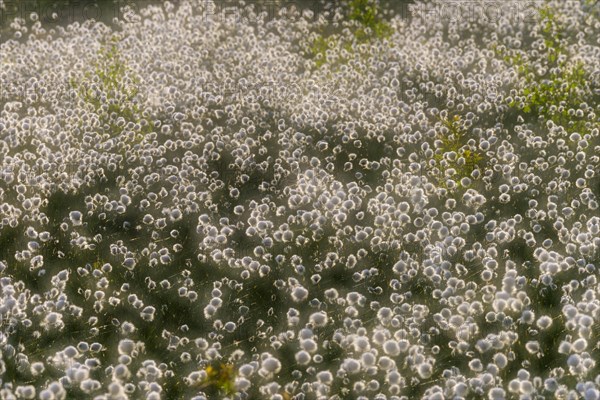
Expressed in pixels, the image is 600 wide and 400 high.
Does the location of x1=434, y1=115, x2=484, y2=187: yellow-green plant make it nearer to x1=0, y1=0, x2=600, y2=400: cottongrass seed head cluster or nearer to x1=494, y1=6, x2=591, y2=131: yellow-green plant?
x1=0, y1=0, x2=600, y2=400: cottongrass seed head cluster

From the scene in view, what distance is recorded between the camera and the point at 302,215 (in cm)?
680

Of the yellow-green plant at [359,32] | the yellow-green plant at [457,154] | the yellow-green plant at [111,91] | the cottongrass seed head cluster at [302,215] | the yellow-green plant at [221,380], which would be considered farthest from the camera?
the yellow-green plant at [359,32]

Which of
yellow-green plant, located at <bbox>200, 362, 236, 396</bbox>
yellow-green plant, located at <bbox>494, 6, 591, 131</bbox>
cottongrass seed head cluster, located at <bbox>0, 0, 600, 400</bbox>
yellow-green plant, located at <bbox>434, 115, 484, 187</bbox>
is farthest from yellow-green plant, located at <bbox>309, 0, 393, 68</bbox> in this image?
yellow-green plant, located at <bbox>200, 362, 236, 396</bbox>

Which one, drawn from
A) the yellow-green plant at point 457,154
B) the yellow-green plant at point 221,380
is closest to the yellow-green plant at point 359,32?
the yellow-green plant at point 457,154

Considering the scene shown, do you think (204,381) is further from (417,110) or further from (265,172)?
(417,110)

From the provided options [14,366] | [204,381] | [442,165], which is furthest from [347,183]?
[14,366]

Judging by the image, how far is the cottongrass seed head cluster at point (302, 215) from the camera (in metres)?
5.36

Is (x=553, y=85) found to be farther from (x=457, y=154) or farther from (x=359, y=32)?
(x=359, y=32)

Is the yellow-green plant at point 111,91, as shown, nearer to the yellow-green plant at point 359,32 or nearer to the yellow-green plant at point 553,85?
the yellow-green plant at point 359,32

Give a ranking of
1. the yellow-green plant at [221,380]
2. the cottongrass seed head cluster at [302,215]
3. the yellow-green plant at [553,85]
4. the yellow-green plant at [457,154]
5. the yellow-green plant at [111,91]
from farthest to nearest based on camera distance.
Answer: the yellow-green plant at [111,91], the yellow-green plant at [553,85], the yellow-green plant at [457,154], the cottongrass seed head cluster at [302,215], the yellow-green plant at [221,380]

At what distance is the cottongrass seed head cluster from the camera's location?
536 cm

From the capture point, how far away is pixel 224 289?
20.6 feet

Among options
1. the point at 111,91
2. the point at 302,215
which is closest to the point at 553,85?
the point at 302,215

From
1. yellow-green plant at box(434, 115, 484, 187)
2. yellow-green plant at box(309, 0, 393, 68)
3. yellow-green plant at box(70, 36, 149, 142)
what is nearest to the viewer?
yellow-green plant at box(434, 115, 484, 187)
